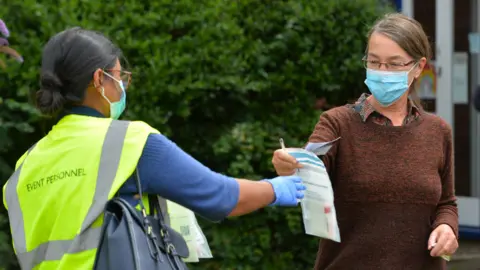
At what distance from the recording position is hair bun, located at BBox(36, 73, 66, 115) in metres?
2.97

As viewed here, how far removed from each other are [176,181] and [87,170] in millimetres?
250

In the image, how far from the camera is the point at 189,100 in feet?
19.2

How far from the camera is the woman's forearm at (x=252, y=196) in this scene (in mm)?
3035

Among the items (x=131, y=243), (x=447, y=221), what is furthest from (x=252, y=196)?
(x=447, y=221)

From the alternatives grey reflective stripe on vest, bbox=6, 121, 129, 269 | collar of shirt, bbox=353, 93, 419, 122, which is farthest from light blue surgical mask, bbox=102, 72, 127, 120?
collar of shirt, bbox=353, 93, 419, 122

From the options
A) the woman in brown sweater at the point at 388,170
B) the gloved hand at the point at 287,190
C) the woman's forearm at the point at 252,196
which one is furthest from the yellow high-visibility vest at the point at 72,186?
the woman in brown sweater at the point at 388,170

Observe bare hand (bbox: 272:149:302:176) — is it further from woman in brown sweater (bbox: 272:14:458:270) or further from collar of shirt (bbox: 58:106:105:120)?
collar of shirt (bbox: 58:106:105:120)

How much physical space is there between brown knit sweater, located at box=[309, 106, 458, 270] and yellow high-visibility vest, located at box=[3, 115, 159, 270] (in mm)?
893

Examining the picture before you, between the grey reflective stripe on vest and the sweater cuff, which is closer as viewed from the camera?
the grey reflective stripe on vest

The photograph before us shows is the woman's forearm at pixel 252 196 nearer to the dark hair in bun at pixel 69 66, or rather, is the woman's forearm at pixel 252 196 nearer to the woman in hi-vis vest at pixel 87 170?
the woman in hi-vis vest at pixel 87 170

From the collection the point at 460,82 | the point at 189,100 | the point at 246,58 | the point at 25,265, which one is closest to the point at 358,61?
the point at 246,58

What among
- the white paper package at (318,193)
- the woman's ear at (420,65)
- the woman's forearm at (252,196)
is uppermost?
the woman's ear at (420,65)

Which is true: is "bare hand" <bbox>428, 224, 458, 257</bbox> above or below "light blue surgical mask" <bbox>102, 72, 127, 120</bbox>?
below

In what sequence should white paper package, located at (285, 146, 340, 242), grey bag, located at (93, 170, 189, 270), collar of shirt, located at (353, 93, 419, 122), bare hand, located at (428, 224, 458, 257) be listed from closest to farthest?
grey bag, located at (93, 170, 189, 270) < white paper package, located at (285, 146, 340, 242) < bare hand, located at (428, 224, 458, 257) < collar of shirt, located at (353, 93, 419, 122)
